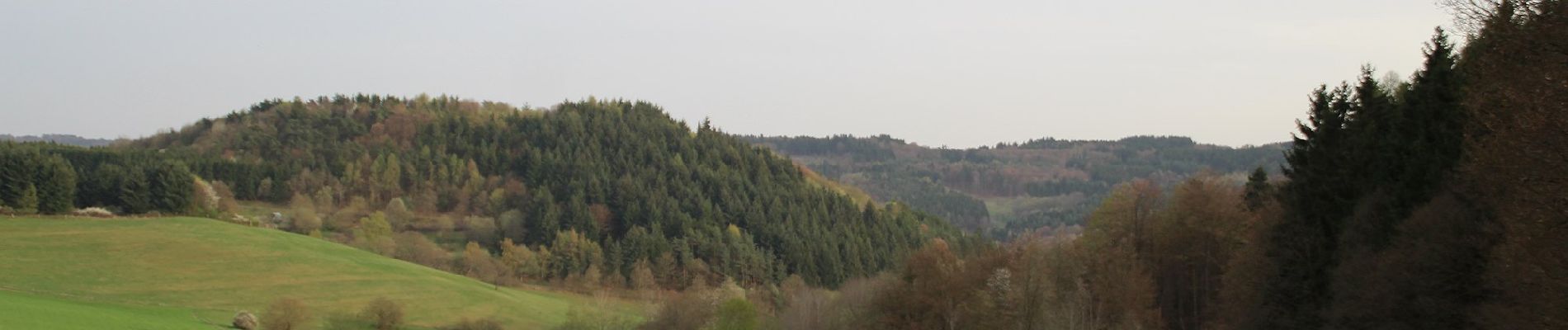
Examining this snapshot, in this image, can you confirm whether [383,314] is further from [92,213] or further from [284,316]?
[92,213]

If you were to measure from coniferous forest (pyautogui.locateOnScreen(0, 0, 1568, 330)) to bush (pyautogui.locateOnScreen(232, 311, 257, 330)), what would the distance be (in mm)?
1811

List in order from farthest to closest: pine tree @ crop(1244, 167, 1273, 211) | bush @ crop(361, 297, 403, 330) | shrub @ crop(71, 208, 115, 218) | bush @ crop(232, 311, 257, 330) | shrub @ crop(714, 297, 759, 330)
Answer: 1. shrub @ crop(71, 208, 115, 218)
2. shrub @ crop(714, 297, 759, 330)
3. bush @ crop(361, 297, 403, 330)
4. bush @ crop(232, 311, 257, 330)
5. pine tree @ crop(1244, 167, 1273, 211)

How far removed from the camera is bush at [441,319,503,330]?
8888 cm

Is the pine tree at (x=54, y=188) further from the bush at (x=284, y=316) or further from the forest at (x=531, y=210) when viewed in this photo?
the bush at (x=284, y=316)

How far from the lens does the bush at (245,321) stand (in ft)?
243

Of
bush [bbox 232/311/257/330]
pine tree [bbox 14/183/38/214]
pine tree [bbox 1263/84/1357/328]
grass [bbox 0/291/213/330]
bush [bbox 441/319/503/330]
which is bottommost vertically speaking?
bush [bbox 441/319/503/330]

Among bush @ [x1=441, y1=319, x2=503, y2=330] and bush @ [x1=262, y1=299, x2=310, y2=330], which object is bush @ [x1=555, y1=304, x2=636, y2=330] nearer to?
bush @ [x1=441, y1=319, x2=503, y2=330]

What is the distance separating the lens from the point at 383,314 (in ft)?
273

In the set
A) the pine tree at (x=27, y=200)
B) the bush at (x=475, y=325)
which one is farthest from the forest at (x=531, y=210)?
the bush at (x=475, y=325)

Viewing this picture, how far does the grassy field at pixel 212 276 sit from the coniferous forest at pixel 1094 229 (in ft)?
24.0

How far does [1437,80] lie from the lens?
3312cm

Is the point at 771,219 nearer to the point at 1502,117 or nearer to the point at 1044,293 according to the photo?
the point at 1044,293

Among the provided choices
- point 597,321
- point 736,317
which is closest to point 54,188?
point 597,321

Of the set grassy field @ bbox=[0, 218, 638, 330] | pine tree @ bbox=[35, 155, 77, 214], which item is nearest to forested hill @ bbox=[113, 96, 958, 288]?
pine tree @ bbox=[35, 155, 77, 214]
